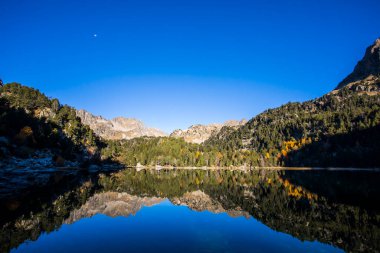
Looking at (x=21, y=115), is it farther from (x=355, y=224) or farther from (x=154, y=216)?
(x=355, y=224)

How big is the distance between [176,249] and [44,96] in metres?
204

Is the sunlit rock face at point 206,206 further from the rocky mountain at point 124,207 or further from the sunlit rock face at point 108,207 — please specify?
the sunlit rock face at point 108,207

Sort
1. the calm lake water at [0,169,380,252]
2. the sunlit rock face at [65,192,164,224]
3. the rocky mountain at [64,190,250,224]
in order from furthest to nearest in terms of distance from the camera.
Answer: the rocky mountain at [64,190,250,224] → the sunlit rock face at [65,192,164,224] → the calm lake water at [0,169,380,252]

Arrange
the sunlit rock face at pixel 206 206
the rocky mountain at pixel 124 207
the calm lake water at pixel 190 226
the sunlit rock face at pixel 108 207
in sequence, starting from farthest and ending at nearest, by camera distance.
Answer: the sunlit rock face at pixel 206 206, the rocky mountain at pixel 124 207, the sunlit rock face at pixel 108 207, the calm lake water at pixel 190 226

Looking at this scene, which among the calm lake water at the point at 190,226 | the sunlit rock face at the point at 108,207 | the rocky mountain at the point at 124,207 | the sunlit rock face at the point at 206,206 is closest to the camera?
the calm lake water at the point at 190,226

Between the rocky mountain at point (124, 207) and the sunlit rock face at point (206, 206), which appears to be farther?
the sunlit rock face at point (206, 206)

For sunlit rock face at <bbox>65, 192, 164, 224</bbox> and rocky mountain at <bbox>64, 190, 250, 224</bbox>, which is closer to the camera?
sunlit rock face at <bbox>65, 192, 164, 224</bbox>

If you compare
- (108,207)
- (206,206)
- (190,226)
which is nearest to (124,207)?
(108,207)

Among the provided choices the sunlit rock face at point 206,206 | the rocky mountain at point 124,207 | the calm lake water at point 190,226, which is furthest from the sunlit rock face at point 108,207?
the sunlit rock face at point 206,206

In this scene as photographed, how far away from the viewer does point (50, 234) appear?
2550 centimetres

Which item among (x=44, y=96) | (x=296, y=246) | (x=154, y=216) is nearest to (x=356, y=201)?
(x=296, y=246)

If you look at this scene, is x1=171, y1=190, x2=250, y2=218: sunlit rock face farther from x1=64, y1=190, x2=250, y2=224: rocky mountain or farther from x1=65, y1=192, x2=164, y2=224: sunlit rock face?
x1=65, y1=192, x2=164, y2=224: sunlit rock face

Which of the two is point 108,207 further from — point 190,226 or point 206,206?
point 206,206

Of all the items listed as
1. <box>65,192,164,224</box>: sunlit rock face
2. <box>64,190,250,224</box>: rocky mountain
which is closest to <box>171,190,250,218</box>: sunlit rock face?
<box>64,190,250,224</box>: rocky mountain
